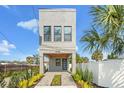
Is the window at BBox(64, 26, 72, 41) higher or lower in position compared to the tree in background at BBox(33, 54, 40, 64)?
higher

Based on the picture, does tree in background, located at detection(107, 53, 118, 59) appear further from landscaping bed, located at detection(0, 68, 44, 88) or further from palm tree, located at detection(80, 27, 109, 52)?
landscaping bed, located at detection(0, 68, 44, 88)

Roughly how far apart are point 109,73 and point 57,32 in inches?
102

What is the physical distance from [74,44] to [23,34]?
7.10 feet

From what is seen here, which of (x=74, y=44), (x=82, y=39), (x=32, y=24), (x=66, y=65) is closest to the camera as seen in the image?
(x=82, y=39)

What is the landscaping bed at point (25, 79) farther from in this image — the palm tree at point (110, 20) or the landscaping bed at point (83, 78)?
the palm tree at point (110, 20)

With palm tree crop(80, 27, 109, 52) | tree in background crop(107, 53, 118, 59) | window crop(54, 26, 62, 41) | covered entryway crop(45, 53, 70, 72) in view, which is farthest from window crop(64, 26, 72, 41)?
tree in background crop(107, 53, 118, 59)

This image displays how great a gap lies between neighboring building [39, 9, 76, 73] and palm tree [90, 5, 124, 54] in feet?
6.52

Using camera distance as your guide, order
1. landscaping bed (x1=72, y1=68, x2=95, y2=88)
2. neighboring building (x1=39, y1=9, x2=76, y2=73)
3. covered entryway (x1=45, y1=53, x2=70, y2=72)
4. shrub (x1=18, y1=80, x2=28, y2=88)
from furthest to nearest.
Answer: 1. covered entryway (x1=45, y1=53, x2=70, y2=72)
2. neighboring building (x1=39, y1=9, x2=76, y2=73)
3. landscaping bed (x1=72, y1=68, x2=95, y2=88)
4. shrub (x1=18, y1=80, x2=28, y2=88)

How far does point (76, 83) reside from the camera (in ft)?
33.2

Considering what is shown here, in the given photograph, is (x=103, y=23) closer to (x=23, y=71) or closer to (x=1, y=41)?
(x=1, y=41)

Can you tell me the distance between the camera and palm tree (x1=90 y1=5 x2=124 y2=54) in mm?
8531

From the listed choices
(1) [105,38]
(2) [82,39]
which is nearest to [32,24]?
(2) [82,39]

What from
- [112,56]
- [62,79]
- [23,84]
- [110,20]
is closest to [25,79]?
[23,84]
